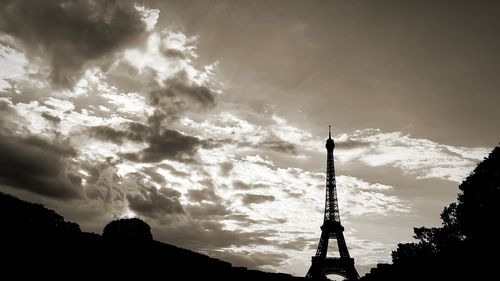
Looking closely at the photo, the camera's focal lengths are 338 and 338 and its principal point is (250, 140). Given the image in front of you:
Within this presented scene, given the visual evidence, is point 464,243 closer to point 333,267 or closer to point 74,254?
point 74,254

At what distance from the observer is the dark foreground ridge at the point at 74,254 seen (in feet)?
18.5

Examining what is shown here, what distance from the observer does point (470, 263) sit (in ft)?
25.9

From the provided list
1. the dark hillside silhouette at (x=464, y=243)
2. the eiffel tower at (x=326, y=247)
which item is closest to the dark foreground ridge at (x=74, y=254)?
the dark hillside silhouette at (x=464, y=243)

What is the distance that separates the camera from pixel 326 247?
60.7 m

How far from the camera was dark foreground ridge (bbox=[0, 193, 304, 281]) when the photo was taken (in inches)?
223

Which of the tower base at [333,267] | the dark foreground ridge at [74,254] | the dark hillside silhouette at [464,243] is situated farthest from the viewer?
the tower base at [333,267]

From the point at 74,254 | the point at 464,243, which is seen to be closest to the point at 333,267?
the point at 464,243

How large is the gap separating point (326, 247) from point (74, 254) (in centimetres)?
5951

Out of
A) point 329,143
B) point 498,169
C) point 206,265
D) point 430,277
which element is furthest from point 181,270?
point 329,143

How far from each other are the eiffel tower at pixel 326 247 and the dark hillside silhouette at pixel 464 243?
62.6 ft

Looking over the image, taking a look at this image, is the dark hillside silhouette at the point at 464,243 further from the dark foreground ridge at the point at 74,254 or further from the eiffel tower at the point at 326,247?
the eiffel tower at the point at 326,247

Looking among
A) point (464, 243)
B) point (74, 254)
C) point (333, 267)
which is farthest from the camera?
point (333, 267)

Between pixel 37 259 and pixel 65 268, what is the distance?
520mm

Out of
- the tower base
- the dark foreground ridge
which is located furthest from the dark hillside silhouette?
the tower base
